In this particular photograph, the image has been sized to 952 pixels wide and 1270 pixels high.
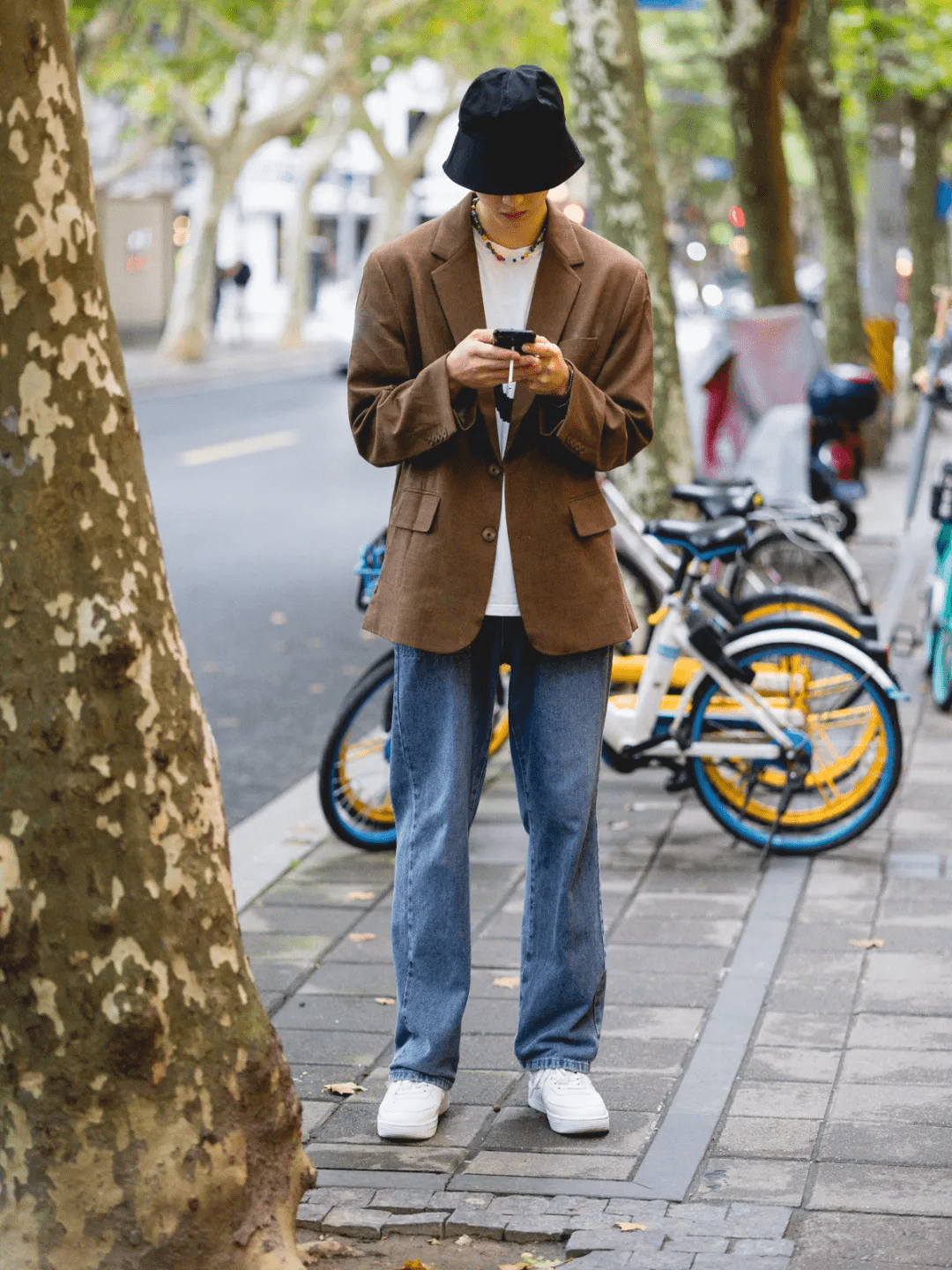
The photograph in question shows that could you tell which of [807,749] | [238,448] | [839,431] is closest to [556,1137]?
[807,749]

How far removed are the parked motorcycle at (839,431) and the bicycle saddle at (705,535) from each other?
4.66 metres

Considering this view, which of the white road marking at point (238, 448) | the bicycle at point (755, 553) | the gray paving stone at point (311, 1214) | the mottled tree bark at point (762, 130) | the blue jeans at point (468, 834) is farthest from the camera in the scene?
the white road marking at point (238, 448)

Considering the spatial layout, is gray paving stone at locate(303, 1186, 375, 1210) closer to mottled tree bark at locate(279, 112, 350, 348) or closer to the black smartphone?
the black smartphone

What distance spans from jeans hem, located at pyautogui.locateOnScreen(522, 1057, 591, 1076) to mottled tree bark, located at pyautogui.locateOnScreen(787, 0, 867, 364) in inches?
559

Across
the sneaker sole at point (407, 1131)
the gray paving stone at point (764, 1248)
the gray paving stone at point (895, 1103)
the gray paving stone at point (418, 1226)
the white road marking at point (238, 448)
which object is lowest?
the white road marking at point (238, 448)

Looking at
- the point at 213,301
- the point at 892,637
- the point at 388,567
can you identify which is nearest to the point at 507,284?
the point at 388,567

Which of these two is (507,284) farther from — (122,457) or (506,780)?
(506,780)

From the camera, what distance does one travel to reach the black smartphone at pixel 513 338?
3510 mm

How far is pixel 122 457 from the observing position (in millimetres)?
3002

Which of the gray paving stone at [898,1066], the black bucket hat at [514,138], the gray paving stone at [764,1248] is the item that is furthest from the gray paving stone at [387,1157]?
the black bucket hat at [514,138]

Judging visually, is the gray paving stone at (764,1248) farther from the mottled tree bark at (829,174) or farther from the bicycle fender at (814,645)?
the mottled tree bark at (829,174)

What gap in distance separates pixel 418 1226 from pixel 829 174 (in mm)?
15856

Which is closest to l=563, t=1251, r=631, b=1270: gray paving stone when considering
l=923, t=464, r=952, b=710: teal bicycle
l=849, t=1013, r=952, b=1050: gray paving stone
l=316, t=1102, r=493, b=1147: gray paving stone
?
l=316, t=1102, r=493, b=1147: gray paving stone

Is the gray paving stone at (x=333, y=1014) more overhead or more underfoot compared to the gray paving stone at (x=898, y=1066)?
more underfoot
